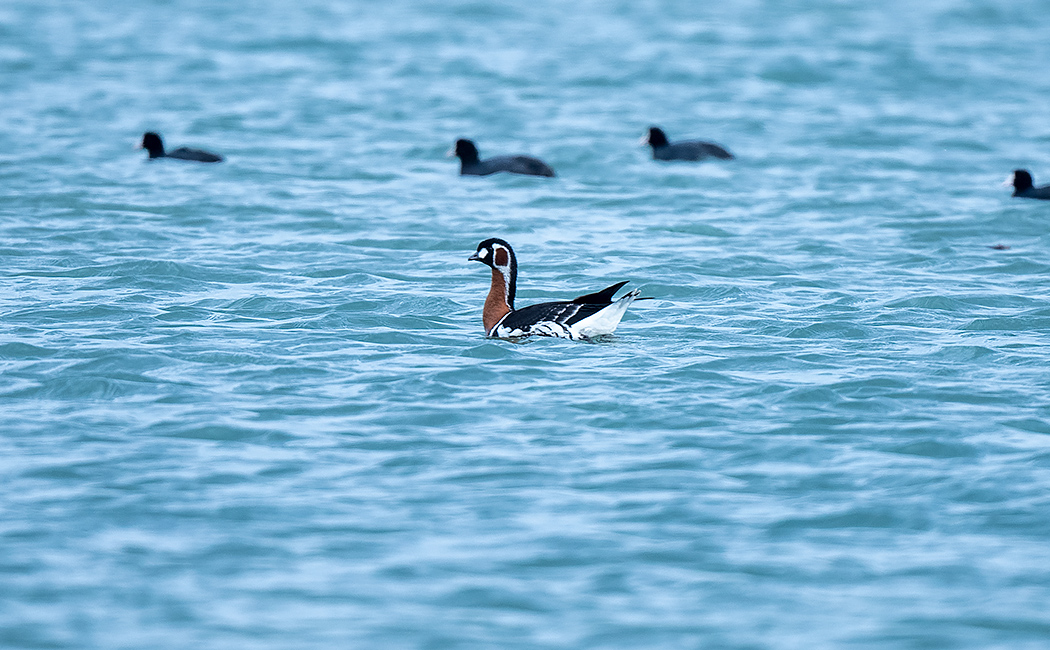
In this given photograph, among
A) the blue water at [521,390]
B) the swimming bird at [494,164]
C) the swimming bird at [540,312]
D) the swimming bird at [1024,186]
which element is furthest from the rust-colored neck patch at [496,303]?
the swimming bird at [1024,186]

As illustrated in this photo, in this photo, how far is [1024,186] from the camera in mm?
19156

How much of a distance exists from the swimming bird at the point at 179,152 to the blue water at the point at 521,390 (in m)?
0.41

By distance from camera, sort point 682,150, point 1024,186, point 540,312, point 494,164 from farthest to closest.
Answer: point 682,150
point 494,164
point 1024,186
point 540,312

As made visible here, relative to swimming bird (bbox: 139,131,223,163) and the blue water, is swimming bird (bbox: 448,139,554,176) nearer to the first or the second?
the blue water

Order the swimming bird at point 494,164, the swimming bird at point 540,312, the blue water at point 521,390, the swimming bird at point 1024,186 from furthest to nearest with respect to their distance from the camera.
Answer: the swimming bird at point 494,164
the swimming bird at point 1024,186
the swimming bird at point 540,312
the blue water at point 521,390

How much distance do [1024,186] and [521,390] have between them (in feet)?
35.4

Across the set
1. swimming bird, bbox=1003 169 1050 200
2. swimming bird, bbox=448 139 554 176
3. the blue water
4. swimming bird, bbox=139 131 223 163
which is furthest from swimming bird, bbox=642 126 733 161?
swimming bird, bbox=139 131 223 163

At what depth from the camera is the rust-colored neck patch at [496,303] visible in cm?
1236

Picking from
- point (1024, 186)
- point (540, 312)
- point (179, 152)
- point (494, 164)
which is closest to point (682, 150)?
point (494, 164)

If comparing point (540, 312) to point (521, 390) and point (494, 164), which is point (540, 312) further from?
point (494, 164)

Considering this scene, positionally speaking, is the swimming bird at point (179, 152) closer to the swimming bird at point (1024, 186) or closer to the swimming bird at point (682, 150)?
the swimming bird at point (682, 150)

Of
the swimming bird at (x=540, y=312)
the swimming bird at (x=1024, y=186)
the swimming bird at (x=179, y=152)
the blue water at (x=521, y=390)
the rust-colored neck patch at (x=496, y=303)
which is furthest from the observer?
the swimming bird at (x=179, y=152)

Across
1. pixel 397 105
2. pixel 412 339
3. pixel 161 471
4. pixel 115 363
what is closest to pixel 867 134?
pixel 397 105

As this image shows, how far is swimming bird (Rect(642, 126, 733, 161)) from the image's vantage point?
2205 centimetres
